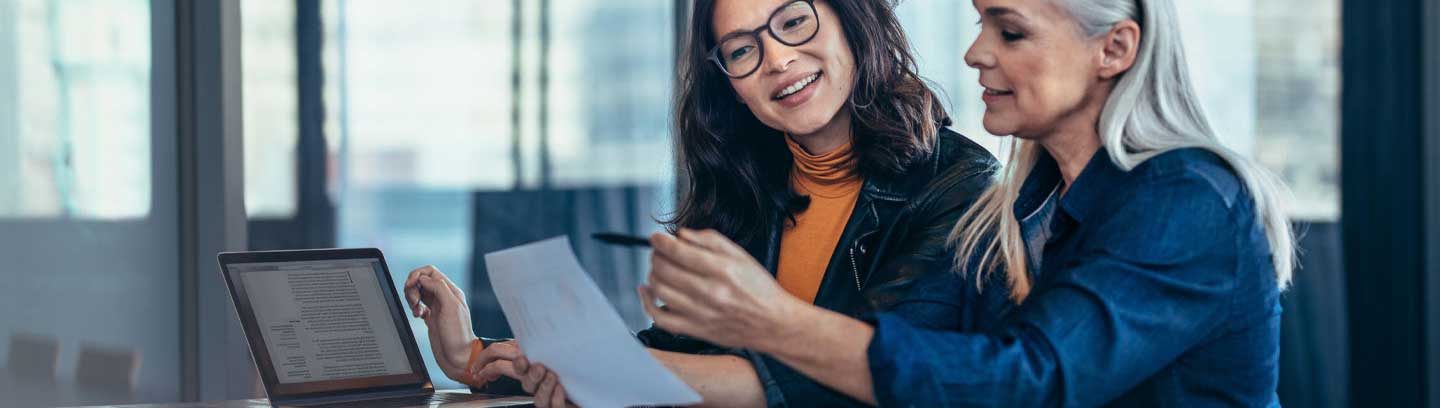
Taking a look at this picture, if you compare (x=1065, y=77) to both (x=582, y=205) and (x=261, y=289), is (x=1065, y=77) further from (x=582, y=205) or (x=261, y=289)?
(x=582, y=205)

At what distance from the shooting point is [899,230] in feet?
5.61

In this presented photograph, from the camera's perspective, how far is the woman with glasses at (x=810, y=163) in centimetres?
171

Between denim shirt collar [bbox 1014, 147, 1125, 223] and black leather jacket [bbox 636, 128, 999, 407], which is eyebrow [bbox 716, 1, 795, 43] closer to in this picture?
black leather jacket [bbox 636, 128, 999, 407]

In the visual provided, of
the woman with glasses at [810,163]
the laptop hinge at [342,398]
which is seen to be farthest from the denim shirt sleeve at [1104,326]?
the laptop hinge at [342,398]

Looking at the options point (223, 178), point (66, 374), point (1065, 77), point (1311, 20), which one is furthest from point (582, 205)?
point (1065, 77)

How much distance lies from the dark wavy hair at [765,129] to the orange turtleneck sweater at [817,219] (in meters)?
0.03

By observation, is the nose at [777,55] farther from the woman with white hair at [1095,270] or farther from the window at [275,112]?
the window at [275,112]

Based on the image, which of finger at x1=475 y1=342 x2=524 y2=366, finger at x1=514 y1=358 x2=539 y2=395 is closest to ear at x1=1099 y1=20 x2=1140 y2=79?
finger at x1=514 y1=358 x2=539 y2=395

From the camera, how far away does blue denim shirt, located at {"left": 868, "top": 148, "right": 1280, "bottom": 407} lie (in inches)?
43.9

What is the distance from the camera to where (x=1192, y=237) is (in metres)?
1.15

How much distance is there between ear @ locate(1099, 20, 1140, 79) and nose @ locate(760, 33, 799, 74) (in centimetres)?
62

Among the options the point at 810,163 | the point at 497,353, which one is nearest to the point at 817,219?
the point at 810,163

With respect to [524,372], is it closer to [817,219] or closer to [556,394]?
[556,394]

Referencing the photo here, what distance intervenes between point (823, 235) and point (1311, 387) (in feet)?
8.17
